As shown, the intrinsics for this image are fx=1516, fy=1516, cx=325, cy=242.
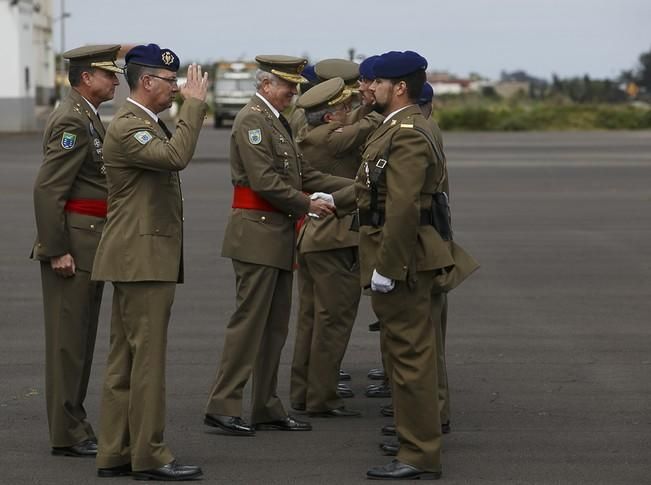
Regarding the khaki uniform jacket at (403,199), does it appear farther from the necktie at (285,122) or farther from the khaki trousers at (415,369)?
the necktie at (285,122)

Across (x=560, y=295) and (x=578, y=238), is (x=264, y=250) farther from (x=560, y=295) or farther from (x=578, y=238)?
(x=578, y=238)

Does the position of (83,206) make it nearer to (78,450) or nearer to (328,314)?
(78,450)

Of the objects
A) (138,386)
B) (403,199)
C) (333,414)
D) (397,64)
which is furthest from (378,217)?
(333,414)

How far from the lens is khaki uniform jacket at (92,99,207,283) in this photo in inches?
286

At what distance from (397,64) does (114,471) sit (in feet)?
8.03

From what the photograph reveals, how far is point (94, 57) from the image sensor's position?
7945 millimetres

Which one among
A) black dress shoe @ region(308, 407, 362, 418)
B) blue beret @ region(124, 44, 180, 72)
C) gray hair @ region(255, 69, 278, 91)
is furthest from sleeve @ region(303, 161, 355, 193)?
blue beret @ region(124, 44, 180, 72)

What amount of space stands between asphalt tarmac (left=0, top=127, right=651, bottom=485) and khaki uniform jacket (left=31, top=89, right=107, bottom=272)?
112 centimetres

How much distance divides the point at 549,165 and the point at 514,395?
2595 centimetres

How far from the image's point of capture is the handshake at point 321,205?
8.64 meters

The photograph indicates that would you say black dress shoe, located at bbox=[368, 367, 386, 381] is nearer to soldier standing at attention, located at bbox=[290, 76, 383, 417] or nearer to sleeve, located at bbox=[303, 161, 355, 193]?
soldier standing at attention, located at bbox=[290, 76, 383, 417]

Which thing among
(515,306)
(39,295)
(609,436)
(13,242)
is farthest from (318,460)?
(13,242)

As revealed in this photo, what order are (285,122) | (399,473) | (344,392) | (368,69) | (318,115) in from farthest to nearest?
(344,392) → (318,115) → (285,122) → (368,69) → (399,473)

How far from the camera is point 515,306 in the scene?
1314 cm
